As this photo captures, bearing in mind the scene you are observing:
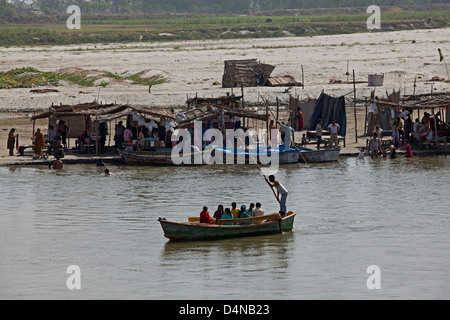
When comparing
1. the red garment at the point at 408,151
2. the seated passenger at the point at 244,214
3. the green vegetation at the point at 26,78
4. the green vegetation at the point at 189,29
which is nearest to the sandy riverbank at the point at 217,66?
the green vegetation at the point at 26,78

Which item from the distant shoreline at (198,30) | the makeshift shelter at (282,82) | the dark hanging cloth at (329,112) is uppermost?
the distant shoreline at (198,30)

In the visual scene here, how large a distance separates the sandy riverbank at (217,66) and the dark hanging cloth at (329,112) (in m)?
0.99

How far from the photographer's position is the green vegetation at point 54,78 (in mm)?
44094

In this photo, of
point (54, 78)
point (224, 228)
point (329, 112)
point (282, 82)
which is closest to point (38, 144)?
point (329, 112)

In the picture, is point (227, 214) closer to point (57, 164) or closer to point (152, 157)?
point (152, 157)

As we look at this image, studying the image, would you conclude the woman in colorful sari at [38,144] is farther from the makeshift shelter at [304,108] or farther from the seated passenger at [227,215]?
the seated passenger at [227,215]

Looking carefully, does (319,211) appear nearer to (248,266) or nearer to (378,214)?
(378,214)

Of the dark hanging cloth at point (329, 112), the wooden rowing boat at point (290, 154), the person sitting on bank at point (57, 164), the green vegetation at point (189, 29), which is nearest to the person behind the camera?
the person sitting on bank at point (57, 164)

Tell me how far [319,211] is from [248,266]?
546 centimetres

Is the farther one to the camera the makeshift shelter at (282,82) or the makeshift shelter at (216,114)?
the makeshift shelter at (282,82)

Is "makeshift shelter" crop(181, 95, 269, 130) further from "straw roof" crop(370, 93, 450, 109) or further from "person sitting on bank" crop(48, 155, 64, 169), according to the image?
"straw roof" crop(370, 93, 450, 109)

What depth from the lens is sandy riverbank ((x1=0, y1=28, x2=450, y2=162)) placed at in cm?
3859

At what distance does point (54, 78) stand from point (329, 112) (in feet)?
69.1
